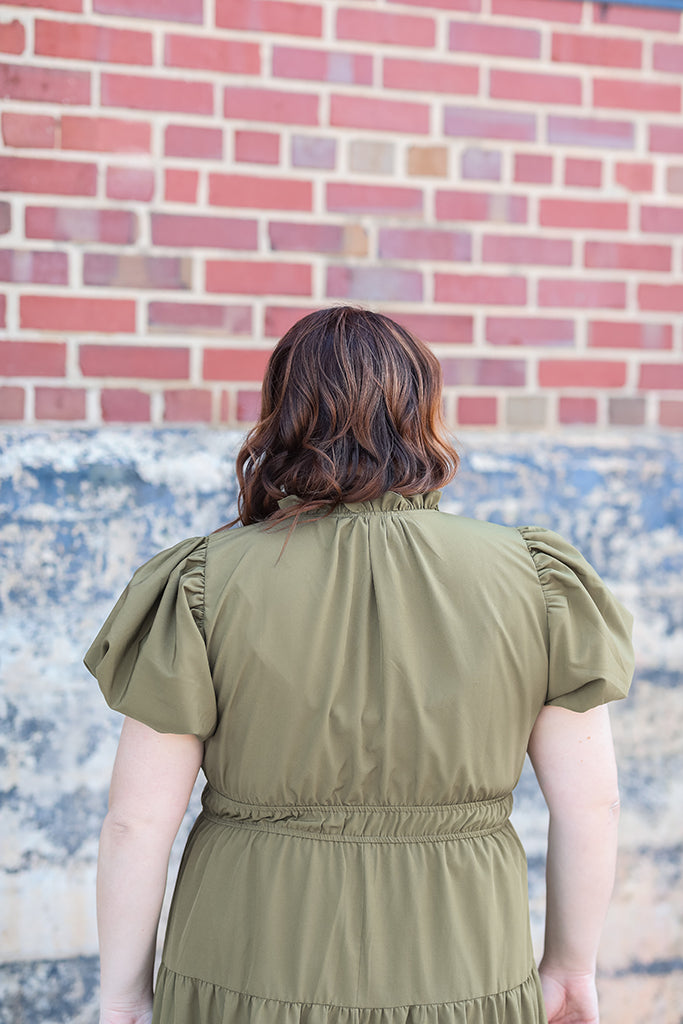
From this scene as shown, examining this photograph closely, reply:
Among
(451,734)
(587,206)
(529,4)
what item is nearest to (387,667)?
(451,734)

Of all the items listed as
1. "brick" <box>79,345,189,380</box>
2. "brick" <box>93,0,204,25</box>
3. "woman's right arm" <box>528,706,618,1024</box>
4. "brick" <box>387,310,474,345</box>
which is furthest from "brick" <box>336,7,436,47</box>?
"woman's right arm" <box>528,706,618,1024</box>

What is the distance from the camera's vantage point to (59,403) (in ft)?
7.70

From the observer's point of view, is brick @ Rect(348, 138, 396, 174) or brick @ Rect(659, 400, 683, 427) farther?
brick @ Rect(659, 400, 683, 427)

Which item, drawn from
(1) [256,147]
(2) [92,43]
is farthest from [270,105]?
(2) [92,43]

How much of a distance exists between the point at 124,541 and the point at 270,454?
0.96 m

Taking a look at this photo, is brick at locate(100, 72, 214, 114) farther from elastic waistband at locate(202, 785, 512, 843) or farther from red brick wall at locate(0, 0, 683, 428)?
elastic waistband at locate(202, 785, 512, 843)

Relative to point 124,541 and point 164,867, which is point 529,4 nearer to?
point 124,541

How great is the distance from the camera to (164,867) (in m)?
1.55

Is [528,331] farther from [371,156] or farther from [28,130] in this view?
[28,130]

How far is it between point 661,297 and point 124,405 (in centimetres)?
150

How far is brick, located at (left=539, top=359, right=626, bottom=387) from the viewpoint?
8.52 ft

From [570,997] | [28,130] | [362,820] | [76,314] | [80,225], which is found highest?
[28,130]

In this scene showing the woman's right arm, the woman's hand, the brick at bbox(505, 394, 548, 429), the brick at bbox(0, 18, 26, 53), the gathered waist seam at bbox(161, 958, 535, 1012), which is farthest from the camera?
the brick at bbox(505, 394, 548, 429)

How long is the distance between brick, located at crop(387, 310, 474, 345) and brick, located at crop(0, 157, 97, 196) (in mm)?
830
